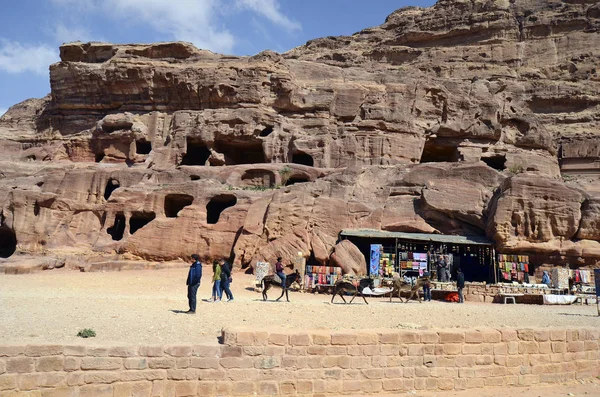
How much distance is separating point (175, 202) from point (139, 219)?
2.26 metres

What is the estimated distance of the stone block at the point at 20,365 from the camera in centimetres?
655

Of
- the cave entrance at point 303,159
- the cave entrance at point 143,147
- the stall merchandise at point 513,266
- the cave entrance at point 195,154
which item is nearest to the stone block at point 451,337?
the stall merchandise at point 513,266

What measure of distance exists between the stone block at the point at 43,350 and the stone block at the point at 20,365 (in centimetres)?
8

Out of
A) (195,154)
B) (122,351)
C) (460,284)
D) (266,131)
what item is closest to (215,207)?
(266,131)

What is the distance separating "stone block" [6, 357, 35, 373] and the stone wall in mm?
12

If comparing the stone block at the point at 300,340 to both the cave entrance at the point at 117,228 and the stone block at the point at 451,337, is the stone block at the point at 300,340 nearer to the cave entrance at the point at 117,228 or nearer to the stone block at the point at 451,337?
the stone block at the point at 451,337

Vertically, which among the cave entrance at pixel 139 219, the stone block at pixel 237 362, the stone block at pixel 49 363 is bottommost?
the stone block at pixel 237 362

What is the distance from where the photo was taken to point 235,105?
3653cm

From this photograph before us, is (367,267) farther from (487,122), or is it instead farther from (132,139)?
(132,139)

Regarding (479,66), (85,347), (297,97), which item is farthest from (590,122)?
(85,347)

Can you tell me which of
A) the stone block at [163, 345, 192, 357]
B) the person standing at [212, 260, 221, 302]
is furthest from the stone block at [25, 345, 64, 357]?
the person standing at [212, 260, 221, 302]

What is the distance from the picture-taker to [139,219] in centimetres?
2825

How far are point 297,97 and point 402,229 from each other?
16612mm

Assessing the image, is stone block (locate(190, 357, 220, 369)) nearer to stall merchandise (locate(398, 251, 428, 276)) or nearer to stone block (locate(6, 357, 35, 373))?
stone block (locate(6, 357, 35, 373))
